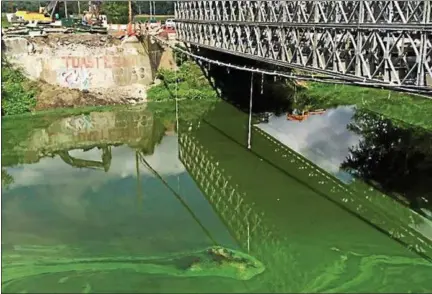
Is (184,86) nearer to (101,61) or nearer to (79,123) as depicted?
(101,61)

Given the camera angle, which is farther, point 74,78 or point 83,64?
point 83,64

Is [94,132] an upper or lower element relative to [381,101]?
lower

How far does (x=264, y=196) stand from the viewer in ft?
53.2

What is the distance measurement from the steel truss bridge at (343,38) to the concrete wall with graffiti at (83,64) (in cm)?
799

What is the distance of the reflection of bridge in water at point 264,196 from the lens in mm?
13633

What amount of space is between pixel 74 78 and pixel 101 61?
177 cm

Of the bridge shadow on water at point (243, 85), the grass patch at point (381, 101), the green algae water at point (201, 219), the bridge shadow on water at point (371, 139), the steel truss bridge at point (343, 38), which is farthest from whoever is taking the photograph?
the bridge shadow on water at point (243, 85)

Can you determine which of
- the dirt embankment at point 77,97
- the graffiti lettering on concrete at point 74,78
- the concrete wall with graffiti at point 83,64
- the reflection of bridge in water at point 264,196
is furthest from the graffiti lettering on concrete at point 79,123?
the reflection of bridge in water at point 264,196

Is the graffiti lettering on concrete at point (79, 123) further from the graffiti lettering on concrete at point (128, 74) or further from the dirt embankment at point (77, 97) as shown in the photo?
the graffiti lettering on concrete at point (128, 74)

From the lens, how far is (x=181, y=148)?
22156 mm

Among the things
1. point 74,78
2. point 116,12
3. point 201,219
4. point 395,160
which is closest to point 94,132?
point 74,78

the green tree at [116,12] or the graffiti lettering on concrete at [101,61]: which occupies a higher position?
the green tree at [116,12]

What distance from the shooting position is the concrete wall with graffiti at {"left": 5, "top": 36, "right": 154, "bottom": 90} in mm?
29109

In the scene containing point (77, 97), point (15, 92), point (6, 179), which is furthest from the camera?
point (77, 97)
